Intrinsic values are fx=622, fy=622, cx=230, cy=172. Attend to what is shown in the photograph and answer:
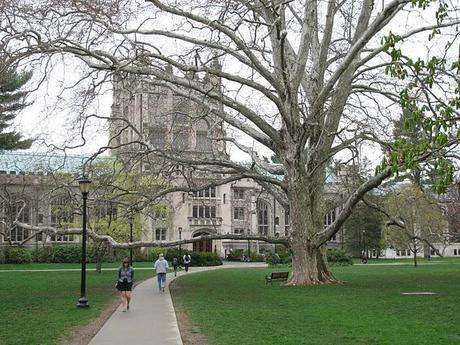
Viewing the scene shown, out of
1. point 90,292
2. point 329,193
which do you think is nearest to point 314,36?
point 90,292

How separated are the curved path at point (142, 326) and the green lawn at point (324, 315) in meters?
0.66

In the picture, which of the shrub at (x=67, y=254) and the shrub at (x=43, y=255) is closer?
the shrub at (x=67, y=254)

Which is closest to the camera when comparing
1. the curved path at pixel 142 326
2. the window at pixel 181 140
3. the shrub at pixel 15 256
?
the curved path at pixel 142 326

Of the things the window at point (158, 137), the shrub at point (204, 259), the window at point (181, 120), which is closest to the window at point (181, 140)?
the window at point (181, 120)

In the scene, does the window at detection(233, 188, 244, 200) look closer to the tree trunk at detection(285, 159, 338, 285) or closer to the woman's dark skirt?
the tree trunk at detection(285, 159, 338, 285)

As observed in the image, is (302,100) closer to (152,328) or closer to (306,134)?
(306,134)

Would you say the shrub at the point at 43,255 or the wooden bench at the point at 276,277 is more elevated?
the shrub at the point at 43,255

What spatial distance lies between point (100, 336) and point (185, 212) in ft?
221

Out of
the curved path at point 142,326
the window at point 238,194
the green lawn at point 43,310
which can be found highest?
the window at point 238,194

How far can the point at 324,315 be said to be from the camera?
1591cm

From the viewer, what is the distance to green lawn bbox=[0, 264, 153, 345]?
1290cm

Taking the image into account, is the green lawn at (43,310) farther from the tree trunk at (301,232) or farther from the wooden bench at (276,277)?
the tree trunk at (301,232)

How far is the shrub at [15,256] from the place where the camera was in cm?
6022

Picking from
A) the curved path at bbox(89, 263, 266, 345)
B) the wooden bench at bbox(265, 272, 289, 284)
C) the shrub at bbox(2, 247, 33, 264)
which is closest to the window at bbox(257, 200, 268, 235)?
the shrub at bbox(2, 247, 33, 264)
